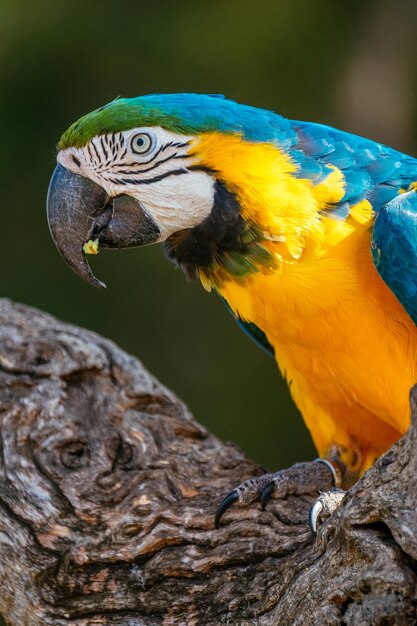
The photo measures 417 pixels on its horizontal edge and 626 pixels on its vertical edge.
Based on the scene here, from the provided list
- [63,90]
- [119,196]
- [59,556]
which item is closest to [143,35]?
[63,90]

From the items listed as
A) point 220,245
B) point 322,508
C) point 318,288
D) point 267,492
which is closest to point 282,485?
point 267,492

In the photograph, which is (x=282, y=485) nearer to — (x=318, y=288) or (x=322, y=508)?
(x=322, y=508)

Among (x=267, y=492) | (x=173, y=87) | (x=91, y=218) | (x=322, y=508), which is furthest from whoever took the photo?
(x=173, y=87)

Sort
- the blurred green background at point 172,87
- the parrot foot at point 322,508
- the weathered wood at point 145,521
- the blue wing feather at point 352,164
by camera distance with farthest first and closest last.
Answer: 1. the blurred green background at point 172,87
2. the blue wing feather at point 352,164
3. the parrot foot at point 322,508
4. the weathered wood at point 145,521

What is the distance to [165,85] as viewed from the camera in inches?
241

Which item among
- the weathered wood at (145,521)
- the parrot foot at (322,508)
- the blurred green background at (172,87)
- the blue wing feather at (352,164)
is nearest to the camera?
the weathered wood at (145,521)

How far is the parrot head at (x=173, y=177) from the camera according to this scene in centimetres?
262

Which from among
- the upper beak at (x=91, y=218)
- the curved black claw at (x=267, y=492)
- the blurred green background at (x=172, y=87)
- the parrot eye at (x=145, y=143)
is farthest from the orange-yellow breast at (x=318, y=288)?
the blurred green background at (x=172, y=87)

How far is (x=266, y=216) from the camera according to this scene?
2596 mm

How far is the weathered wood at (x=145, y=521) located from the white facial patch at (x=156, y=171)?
34.3 inches

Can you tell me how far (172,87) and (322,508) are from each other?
13.8 feet

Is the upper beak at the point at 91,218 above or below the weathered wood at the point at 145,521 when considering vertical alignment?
above

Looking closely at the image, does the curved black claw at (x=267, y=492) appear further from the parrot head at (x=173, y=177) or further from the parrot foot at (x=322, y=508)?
the parrot head at (x=173, y=177)

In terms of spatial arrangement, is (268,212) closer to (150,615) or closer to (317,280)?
(317,280)
